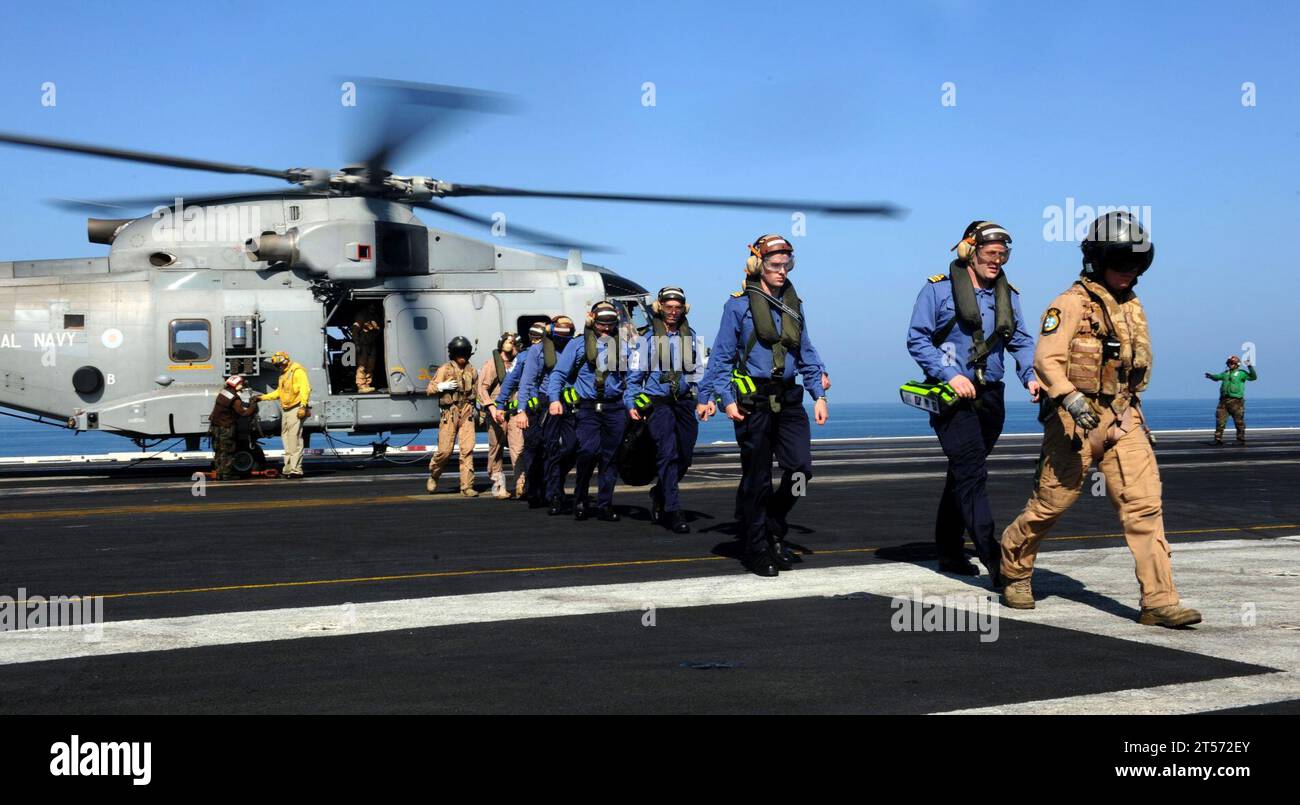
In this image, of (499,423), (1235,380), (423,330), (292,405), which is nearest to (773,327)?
(499,423)

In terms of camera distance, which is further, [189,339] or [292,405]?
[189,339]

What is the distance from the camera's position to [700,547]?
10195 millimetres

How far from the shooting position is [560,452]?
13.2 meters

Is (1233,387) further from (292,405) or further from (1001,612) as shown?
(1001,612)

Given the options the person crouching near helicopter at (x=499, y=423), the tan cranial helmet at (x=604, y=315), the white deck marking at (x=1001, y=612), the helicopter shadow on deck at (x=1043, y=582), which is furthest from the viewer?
the person crouching near helicopter at (x=499, y=423)

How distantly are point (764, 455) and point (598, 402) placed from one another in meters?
4.16

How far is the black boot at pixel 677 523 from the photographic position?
1130 cm

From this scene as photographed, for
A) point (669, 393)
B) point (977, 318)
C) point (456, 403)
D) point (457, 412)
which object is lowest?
point (457, 412)

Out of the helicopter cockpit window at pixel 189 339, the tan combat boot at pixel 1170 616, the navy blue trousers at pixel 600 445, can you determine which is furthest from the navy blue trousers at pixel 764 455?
the helicopter cockpit window at pixel 189 339
